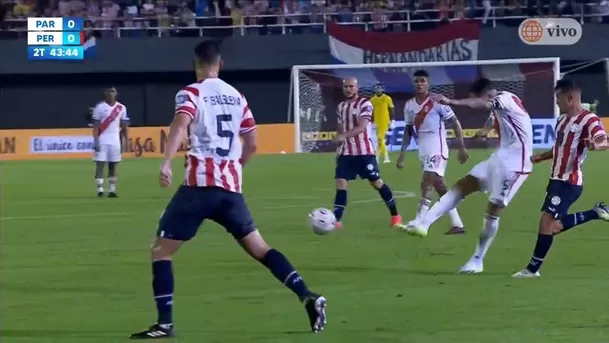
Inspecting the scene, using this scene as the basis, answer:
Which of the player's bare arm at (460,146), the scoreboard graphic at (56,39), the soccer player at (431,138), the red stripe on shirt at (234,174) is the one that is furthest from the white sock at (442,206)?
the scoreboard graphic at (56,39)

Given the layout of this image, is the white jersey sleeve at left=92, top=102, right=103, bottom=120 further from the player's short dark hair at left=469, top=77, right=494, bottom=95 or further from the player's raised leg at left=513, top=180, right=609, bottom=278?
the player's raised leg at left=513, top=180, right=609, bottom=278

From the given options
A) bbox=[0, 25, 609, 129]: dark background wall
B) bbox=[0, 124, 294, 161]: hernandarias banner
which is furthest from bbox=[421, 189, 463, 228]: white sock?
bbox=[0, 25, 609, 129]: dark background wall

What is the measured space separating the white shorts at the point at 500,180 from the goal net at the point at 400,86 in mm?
28909

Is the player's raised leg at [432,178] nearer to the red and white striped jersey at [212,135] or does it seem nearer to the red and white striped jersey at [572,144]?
the red and white striped jersey at [572,144]

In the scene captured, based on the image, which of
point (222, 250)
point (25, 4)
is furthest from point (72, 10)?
point (222, 250)

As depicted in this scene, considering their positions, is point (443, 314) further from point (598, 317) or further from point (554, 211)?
point (554, 211)

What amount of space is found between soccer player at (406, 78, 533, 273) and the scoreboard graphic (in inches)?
1277

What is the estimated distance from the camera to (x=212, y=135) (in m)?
9.25

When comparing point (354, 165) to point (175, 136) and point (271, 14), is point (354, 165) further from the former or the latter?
point (271, 14)

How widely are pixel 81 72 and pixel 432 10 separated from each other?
41.1 ft

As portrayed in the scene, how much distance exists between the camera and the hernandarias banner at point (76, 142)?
42469 mm

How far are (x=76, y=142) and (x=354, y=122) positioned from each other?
26.2 meters

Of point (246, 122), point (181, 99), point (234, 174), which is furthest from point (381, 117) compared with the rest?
point (181, 99)

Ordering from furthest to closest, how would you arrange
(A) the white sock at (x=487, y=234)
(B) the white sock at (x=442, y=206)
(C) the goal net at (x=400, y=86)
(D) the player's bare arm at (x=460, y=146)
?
(C) the goal net at (x=400, y=86) → (D) the player's bare arm at (x=460, y=146) → (B) the white sock at (x=442, y=206) → (A) the white sock at (x=487, y=234)
